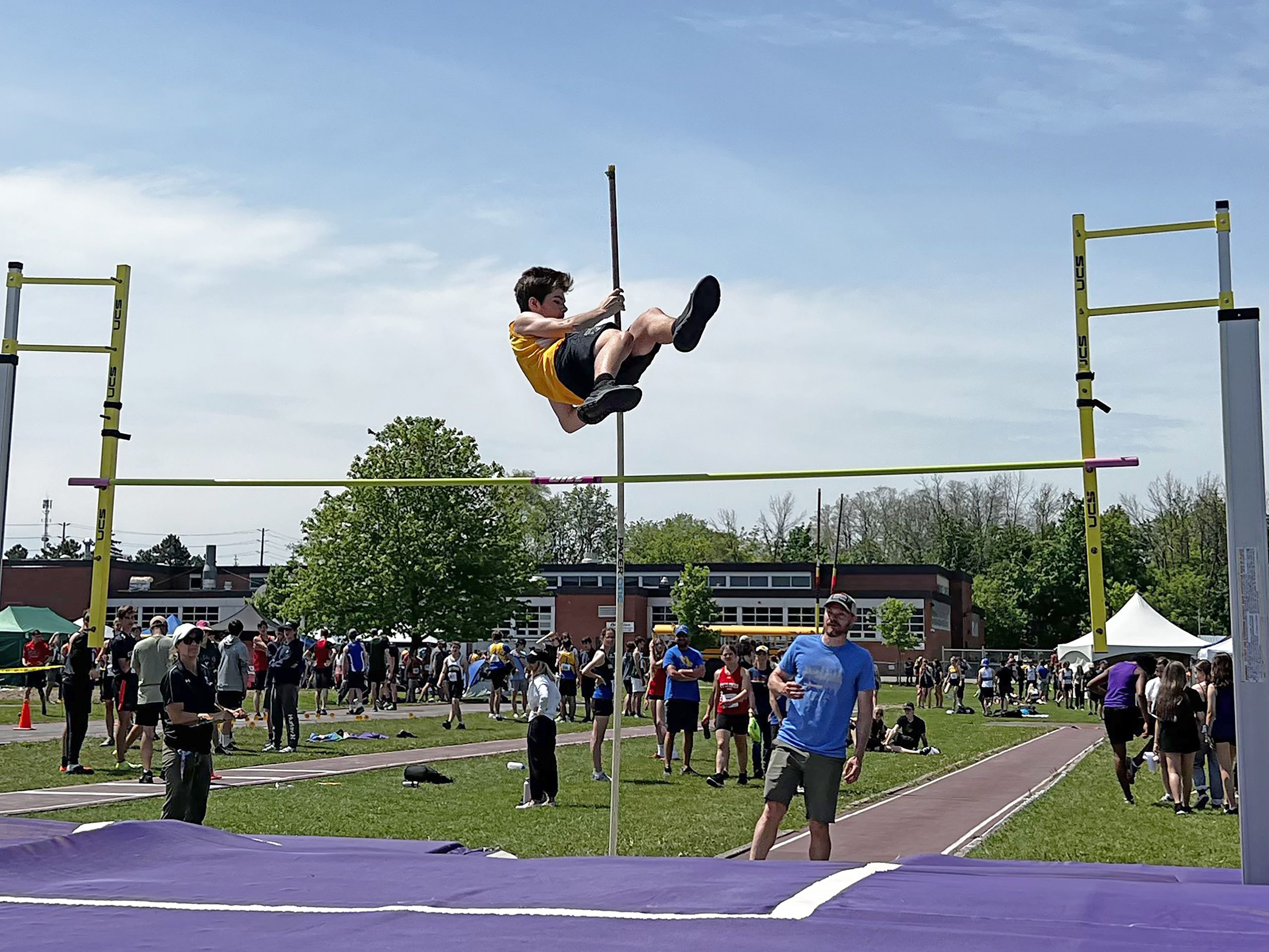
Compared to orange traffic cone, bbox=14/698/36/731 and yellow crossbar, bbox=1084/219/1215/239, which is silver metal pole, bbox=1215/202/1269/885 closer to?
yellow crossbar, bbox=1084/219/1215/239

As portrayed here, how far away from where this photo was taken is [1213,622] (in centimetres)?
6938

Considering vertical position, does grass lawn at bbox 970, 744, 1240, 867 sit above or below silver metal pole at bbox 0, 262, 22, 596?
below

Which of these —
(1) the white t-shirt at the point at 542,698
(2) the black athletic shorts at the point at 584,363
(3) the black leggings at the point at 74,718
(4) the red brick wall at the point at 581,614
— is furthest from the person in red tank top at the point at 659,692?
(4) the red brick wall at the point at 581,614

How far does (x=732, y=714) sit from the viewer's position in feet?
46.3

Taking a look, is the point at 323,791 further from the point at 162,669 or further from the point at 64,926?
the point at 64,926

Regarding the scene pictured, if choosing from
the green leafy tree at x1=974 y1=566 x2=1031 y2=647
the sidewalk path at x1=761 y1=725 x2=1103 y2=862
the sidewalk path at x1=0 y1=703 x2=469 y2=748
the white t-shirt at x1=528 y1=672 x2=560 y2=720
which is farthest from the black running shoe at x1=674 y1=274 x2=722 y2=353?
the green leafy tree at x1=974 y1=566 x2=1031 y2=647

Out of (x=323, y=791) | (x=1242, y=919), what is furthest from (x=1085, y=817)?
(x=1242, y=919)

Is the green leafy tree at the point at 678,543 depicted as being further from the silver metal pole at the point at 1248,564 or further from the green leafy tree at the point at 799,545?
the silver metal pole at the point at 1248,564

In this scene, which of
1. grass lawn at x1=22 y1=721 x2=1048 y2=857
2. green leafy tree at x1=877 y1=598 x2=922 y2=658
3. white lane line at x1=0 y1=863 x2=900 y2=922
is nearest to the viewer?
white lane line at x1=0 y1=863 x2=900 y2=922

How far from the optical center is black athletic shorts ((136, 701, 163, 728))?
1319 cm

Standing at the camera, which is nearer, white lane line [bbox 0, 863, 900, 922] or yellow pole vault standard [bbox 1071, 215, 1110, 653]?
white lane line [bbox 0, 863, 900, 922]

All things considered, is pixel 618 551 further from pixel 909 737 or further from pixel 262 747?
pixel 909 737

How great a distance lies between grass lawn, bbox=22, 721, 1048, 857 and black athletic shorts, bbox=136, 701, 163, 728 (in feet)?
4.43

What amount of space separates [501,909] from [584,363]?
11.5ft
